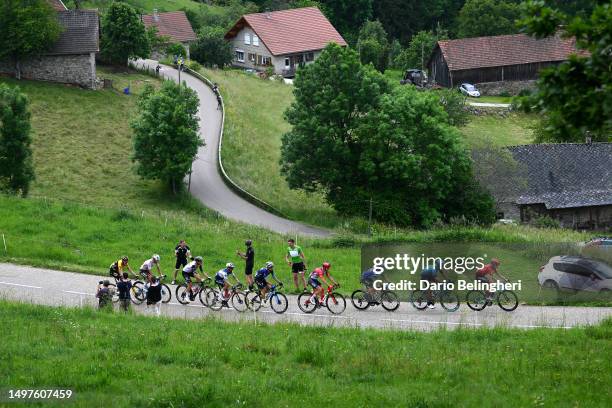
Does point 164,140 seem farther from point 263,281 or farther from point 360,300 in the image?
point 360,300

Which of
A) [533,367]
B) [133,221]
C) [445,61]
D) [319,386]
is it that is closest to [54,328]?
[319,386]

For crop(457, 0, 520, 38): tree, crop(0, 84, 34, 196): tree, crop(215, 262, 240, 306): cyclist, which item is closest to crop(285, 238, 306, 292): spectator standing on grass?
crop(215, 262, 240, 306): cyclist

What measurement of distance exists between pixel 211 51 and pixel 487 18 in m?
32.3

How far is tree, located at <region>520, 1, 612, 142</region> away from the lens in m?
12.5

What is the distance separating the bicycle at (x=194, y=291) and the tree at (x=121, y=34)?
51936 mm

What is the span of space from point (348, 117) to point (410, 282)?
26276 mm

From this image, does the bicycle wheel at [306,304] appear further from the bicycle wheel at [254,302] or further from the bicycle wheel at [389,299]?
the bicycle wheel at [389,299]

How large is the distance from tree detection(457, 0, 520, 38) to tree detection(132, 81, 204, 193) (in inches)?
2427

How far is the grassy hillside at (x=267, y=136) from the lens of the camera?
172ft

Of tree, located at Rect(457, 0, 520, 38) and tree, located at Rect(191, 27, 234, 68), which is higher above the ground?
tree, located at Rect(457, 0, 520, 38)

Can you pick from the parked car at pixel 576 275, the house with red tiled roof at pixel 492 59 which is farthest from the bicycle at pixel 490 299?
the house with red tiled roof at pixel 492 59

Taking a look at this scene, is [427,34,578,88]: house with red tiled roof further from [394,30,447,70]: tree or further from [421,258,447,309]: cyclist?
[421,258,447,309]: cyclist

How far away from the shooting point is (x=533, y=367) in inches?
637

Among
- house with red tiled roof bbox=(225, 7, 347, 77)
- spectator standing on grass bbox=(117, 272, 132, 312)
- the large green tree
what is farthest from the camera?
house with red tiled roof bbox=(225, 7, 347, 77)
